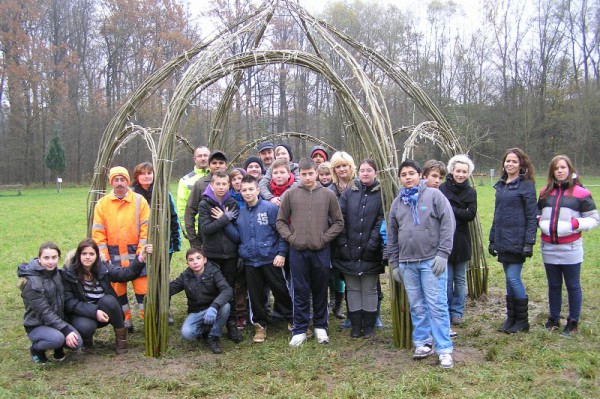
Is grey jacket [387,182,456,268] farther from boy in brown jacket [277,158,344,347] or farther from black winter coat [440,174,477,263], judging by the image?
black winter coat [440,174,477,263]

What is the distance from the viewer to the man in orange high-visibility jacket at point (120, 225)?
458 centimetres

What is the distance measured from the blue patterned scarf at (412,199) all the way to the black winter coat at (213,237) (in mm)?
1626

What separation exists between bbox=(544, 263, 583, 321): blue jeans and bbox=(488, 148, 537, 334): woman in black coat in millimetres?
267

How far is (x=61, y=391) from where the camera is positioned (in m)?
3.47

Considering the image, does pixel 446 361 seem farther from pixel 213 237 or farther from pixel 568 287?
pixel 213 237

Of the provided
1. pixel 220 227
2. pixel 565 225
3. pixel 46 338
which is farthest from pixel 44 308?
pixel 565 225

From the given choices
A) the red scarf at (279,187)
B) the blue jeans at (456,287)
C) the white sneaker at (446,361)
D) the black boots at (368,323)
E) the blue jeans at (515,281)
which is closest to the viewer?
the white sneaker at (446,361)

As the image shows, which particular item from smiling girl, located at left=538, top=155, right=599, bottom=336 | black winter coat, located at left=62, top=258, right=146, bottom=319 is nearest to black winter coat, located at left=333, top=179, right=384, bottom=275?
smiling girl, located at left=538, top=155, right=599, bottom=336

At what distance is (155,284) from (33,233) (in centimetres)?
854

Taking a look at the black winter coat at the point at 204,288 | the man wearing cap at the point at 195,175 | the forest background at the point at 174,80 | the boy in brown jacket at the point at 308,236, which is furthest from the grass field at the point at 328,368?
the forest background at the point at 174,80

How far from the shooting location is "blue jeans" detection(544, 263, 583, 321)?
4340mm

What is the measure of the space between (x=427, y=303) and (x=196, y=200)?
7.82 ft

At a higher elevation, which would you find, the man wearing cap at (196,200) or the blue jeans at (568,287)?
the man wearing cap at (196,200)

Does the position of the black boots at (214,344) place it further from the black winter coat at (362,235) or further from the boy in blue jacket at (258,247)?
the black winter coat at (362,235)
